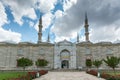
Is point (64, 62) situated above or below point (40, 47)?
below

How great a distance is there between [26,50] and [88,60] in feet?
55.9

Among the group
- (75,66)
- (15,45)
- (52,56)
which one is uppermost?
(15,45)

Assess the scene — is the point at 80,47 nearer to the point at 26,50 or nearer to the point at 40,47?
the point at 40,47

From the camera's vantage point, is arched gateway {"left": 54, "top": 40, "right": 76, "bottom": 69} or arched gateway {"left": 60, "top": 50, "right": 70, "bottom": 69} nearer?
arched gateway {"left": 54, "top": 40, "right": 76, "bottom": 69}

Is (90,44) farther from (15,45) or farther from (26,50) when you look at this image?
(15,45)

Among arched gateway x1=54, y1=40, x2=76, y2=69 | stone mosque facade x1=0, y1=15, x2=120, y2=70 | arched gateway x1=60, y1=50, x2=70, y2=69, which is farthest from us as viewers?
arched gateway x1=60, y1=50, x2=70, y2=69

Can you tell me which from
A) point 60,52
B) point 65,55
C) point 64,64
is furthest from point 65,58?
point 60,52

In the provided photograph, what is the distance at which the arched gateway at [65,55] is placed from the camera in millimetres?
44319

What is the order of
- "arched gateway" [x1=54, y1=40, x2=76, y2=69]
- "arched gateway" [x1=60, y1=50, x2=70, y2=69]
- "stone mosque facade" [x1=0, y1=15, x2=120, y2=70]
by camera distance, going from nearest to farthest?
"stone mosque facade" [x1=0, y1=15, x2=120, y2=70]
"arched gateway" [x1=54, y1=40, x2=76, y2=69]
"arched gateway" [x1=60, y1=50, x2=70, y2=69]

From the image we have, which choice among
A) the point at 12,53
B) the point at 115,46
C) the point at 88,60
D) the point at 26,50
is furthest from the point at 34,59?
the point at 115,46

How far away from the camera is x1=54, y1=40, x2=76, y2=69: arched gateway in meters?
44.3

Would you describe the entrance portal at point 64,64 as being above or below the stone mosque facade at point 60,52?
below

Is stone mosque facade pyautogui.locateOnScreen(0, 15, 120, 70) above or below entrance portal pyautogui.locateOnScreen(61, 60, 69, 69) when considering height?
above

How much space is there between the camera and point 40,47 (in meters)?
44.6
